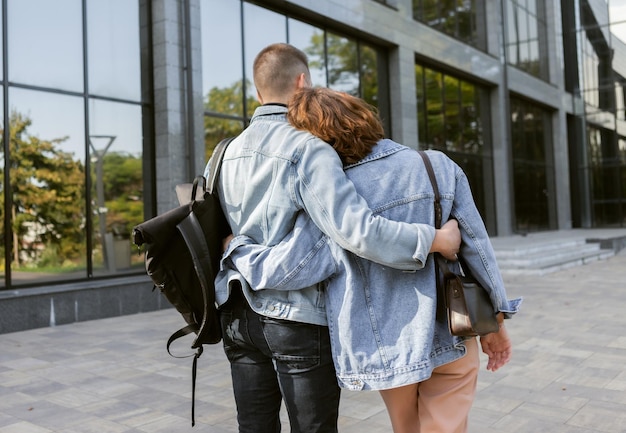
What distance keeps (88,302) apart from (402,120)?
1106 centimetres

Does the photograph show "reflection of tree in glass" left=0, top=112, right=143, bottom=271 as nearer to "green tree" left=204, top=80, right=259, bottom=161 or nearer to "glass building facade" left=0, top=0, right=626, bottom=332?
"glass building facade" left=0, top=0, right=626, bottom=332

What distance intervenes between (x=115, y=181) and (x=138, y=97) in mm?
1672

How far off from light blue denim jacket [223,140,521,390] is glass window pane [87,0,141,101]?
32.0 feet

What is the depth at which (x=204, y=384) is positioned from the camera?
16.6 ft

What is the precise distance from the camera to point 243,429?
198cm

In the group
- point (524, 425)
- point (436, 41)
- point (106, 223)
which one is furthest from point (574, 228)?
point (524, 425)

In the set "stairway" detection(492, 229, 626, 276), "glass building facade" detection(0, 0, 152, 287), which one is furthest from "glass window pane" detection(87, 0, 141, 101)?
"stairway" detection(492, 229, 626, 276)

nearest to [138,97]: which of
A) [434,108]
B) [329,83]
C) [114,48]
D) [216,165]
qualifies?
[114,48]

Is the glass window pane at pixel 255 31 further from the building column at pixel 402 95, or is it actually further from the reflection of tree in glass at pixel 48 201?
the building column at pixel 402 95

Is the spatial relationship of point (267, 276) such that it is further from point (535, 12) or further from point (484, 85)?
point (535, 12)

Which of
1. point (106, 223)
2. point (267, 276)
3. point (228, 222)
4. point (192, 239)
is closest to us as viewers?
point (267, 276)

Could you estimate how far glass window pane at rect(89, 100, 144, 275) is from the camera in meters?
10.4

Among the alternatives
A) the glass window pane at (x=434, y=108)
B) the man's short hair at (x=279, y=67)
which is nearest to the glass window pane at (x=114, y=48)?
the man's short hair at (x=279, y=67)

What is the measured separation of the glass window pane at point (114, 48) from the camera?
10.5m
